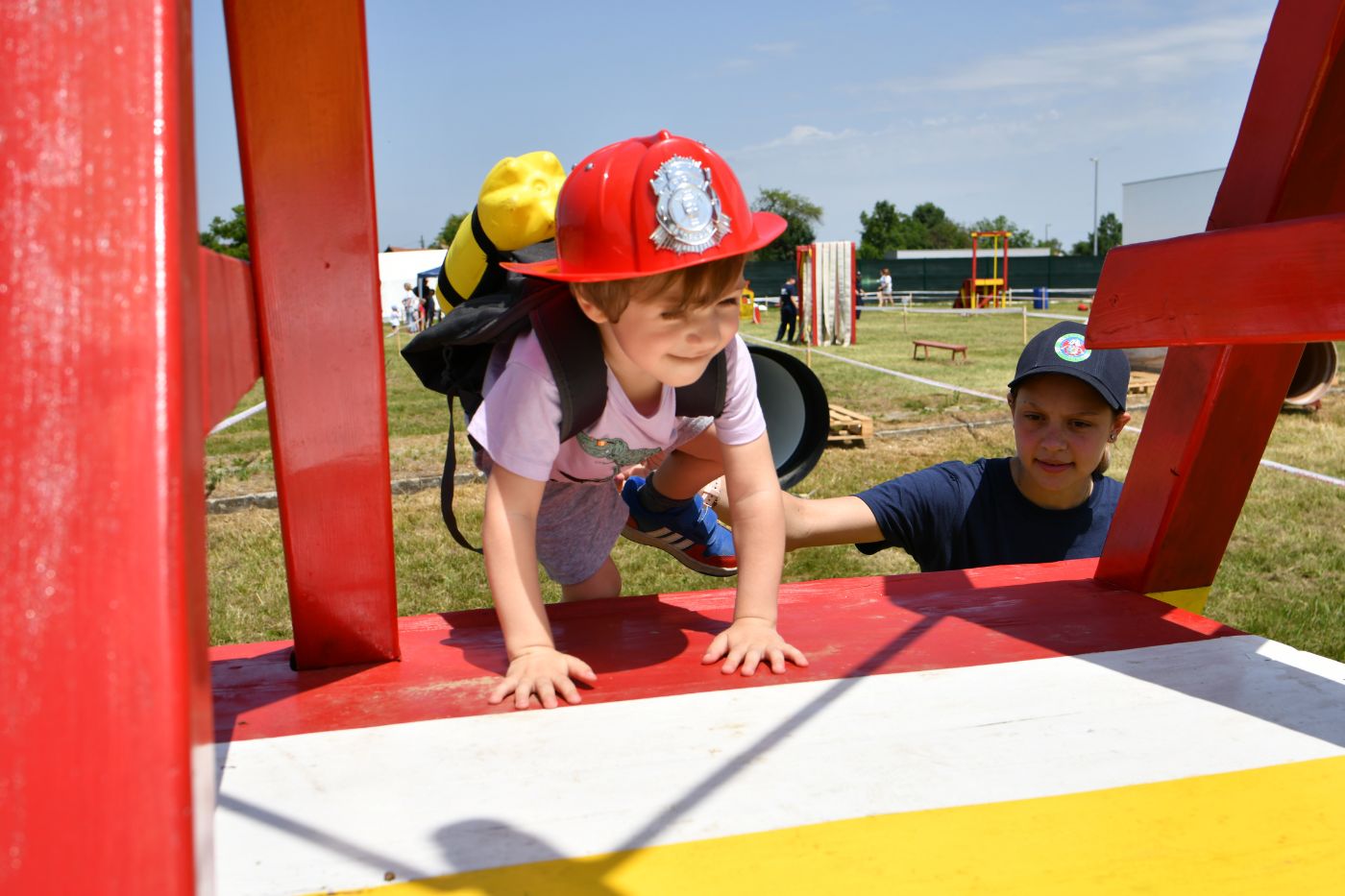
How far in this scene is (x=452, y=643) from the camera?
1872 mm

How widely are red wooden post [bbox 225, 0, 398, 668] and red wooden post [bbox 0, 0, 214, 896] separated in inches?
31.1

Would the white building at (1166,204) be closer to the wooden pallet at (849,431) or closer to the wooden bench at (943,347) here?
the wooden bench at (943,347)

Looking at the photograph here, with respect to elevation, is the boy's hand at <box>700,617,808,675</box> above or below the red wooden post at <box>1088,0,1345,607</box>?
below

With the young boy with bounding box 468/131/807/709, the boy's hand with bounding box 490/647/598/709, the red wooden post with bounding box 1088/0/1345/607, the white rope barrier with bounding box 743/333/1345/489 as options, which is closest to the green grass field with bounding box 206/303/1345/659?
the white rope barrier with bounding box 743/333/1345/489

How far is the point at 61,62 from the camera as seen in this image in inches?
25.4

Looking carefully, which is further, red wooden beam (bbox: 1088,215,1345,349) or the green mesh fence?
the green mesh fence

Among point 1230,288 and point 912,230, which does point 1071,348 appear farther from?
point 912,230

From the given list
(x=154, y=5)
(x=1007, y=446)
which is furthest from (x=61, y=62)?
(x=1007, y=446)

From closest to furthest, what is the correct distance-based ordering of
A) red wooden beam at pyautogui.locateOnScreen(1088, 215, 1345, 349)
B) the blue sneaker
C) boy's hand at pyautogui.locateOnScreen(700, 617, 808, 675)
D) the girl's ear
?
1. red wooden beam at pyautogui.locateOnScreen(1088, 215, 1345, 349)
2. boy's hand at pyautogui.locateOnScreen(700, 617, 808, 675)
3. the girl's ear
4. the blue sneaker

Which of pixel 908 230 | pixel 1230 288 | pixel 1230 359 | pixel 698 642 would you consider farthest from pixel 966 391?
pixel 908 230

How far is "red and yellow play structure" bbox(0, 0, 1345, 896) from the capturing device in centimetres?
58

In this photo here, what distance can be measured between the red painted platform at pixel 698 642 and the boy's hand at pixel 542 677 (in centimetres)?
3

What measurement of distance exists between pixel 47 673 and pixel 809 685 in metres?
1.14

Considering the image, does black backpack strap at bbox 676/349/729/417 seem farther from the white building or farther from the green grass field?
the white building
